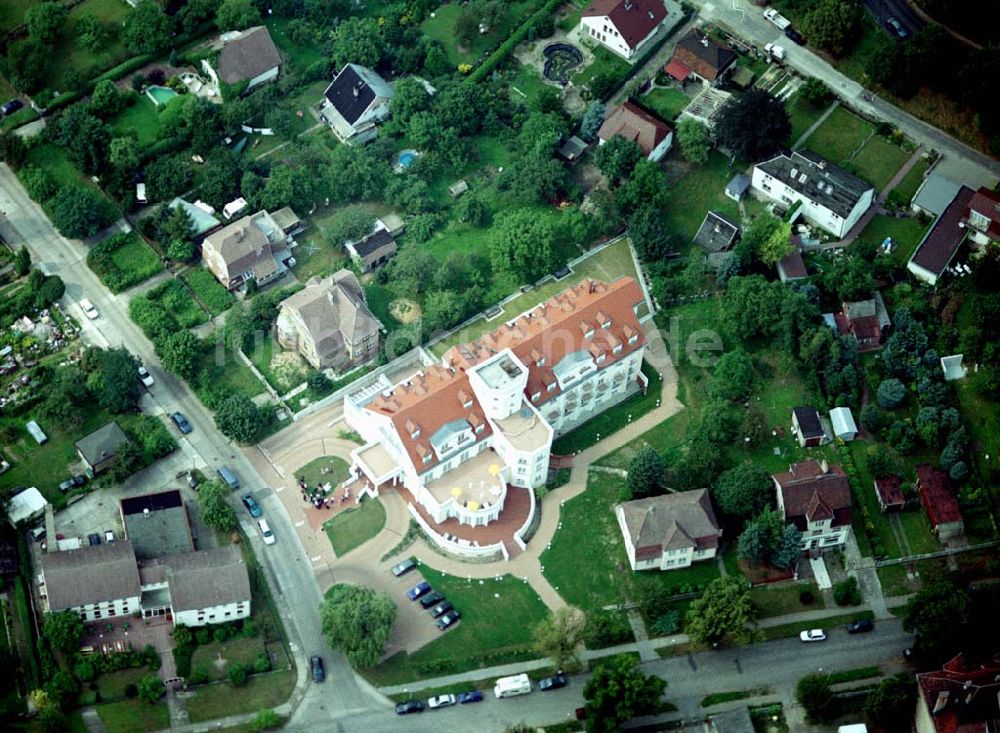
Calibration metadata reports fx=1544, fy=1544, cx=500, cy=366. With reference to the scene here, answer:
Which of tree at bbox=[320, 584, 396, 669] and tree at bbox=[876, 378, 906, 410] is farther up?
tree at bbox=[876, 378, 906, 410]

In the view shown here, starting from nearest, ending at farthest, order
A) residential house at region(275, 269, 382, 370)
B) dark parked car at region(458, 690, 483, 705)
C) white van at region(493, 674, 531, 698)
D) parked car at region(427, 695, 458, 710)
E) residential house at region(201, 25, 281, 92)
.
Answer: parked car at region(427, 695, 458, 710) → dark parked car at region(458, 690, 483, 705) → white van at region(493, 674, 531, 698) → residential house at region(275, 269, 382, 370) → residential house at region(201, 25, 281, 92)

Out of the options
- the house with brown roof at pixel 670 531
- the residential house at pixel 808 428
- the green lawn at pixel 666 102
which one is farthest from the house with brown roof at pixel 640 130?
the house with brown roof at pixel 670 531

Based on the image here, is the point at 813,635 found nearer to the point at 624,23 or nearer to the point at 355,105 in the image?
the point at 624,23

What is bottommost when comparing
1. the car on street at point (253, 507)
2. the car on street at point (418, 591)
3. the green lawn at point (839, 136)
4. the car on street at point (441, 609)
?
the car on street at point (441, 609)

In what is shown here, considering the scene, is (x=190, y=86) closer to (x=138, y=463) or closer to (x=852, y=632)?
(x=138, y=463)

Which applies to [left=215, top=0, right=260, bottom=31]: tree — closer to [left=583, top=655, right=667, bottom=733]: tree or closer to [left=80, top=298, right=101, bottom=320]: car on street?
[left=80, top=298, right=101, bottom=320]: car on street

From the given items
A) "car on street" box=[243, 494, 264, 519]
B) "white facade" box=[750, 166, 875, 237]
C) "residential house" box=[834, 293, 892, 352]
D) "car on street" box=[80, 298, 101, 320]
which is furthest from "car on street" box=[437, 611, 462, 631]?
"white facade" box=[750, 166, 875, 237]

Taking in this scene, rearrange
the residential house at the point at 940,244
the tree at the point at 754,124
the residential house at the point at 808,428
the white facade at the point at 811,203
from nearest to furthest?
the residential house at the point at 808,428, the residential house at the point at 940,244, the white facade at the point at 811,203, the tree at the point at 754,124

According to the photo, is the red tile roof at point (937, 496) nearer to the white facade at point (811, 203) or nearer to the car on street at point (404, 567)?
the white facade at point (811, 203)
